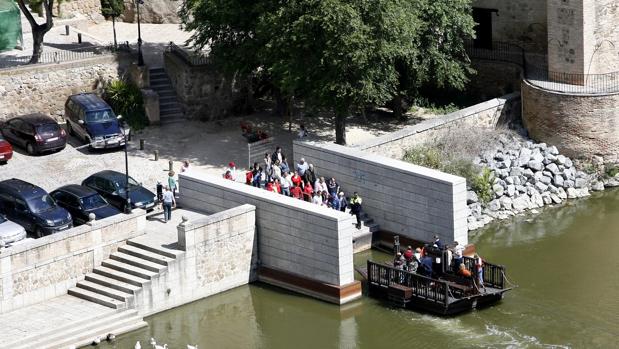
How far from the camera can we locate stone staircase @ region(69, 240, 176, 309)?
1657 inches

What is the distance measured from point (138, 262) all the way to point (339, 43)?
10.5 meters

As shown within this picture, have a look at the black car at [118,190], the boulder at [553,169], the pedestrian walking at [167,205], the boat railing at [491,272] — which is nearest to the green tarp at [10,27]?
the black car at [118,190]

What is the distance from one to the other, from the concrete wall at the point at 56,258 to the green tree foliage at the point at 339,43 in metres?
8.83

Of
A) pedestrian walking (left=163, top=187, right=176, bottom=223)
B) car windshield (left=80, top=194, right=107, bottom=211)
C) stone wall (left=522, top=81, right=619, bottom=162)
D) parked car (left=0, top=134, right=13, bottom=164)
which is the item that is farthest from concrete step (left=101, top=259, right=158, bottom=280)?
stone wall (left=522, top=81, right=619, bottom=162)

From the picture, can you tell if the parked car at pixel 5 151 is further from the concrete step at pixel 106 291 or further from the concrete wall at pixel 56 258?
the concrete step at pixel 106 291

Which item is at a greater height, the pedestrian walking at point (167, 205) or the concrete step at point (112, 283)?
the pedestrian walking at point (167, 205)

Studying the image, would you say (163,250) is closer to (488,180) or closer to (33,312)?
(33,312)

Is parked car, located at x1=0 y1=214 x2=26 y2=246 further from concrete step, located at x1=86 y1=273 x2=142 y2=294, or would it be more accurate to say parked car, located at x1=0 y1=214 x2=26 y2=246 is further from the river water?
the river water

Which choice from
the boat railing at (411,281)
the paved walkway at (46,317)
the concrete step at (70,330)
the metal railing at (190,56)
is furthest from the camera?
the metal railing at (190,56)

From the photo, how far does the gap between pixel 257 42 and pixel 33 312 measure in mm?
14280

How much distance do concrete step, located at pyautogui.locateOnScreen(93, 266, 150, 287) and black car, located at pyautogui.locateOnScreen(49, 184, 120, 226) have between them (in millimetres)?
2330

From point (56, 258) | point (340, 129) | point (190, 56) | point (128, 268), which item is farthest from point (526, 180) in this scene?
point (56, 258)

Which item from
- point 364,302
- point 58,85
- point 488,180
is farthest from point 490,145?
point 58,85

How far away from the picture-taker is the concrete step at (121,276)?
139 feet
